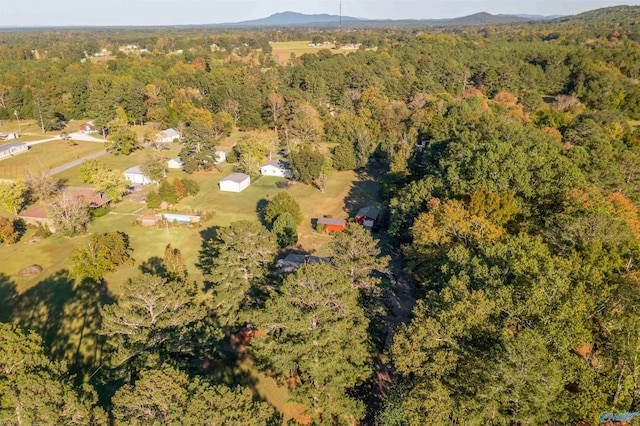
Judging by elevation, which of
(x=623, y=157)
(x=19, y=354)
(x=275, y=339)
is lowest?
(x=275, y=339)

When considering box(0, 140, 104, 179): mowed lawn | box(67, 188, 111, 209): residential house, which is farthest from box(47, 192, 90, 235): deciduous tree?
box(0, 140, 104, 179): mowed lawn

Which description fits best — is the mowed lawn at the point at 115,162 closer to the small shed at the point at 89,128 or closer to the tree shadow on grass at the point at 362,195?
the small shed at the point at 89,128

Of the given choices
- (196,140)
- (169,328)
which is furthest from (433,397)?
(196,140)

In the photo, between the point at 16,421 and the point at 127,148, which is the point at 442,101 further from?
the point at 16,421

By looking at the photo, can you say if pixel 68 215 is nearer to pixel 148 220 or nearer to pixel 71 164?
pixel 148 220

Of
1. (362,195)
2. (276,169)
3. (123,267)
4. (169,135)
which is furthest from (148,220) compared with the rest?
(169,135)

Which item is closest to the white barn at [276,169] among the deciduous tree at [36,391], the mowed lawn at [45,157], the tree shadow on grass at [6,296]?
the mowed lawn at [45,157]
